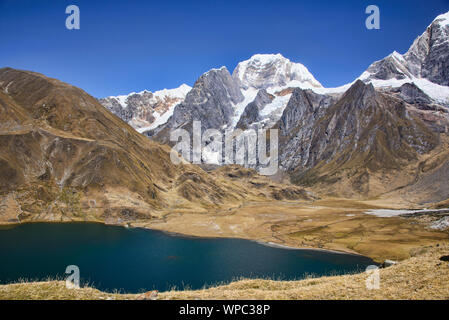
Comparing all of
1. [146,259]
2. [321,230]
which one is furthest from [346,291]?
[321,230]

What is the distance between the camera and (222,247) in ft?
336

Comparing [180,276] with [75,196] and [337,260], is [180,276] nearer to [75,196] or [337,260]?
[337,260]

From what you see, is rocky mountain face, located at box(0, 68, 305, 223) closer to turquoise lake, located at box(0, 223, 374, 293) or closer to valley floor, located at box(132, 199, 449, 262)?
valley floor, located at box(132, 199, 449, 262)

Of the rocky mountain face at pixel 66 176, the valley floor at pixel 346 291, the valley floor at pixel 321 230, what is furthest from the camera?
the rocky mountain face at pixel 66 176

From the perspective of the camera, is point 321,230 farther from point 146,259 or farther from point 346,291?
point 346,291

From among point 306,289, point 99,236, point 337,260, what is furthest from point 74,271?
point 337,260

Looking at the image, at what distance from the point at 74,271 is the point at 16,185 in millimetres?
96983

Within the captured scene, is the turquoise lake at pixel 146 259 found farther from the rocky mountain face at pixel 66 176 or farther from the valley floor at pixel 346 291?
the valley floor at pixel 346 291

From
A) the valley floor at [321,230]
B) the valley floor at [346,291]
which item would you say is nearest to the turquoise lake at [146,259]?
the valley floor at [321,230]

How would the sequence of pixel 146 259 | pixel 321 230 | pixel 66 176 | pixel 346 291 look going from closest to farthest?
pixel 346 291 < pixel 146 259 < pixel 321 230 < pixel 66 176

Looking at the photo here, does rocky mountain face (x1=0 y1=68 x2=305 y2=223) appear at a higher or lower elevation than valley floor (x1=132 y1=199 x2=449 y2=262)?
higher

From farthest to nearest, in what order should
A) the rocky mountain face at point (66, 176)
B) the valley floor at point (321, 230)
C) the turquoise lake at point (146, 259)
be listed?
1. the rocky mountain face at point (66, 176)
2. the valley floor at point (321, 230)
3. the turquoise lake at point (146, 259)

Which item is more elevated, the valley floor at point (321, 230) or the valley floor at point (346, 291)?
the valley floor at point (346, 291)

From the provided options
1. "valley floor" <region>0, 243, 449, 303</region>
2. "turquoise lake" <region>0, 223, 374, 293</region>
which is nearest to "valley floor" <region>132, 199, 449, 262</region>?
"turquoise lake" <region>0, 223, 374, 293</region>
